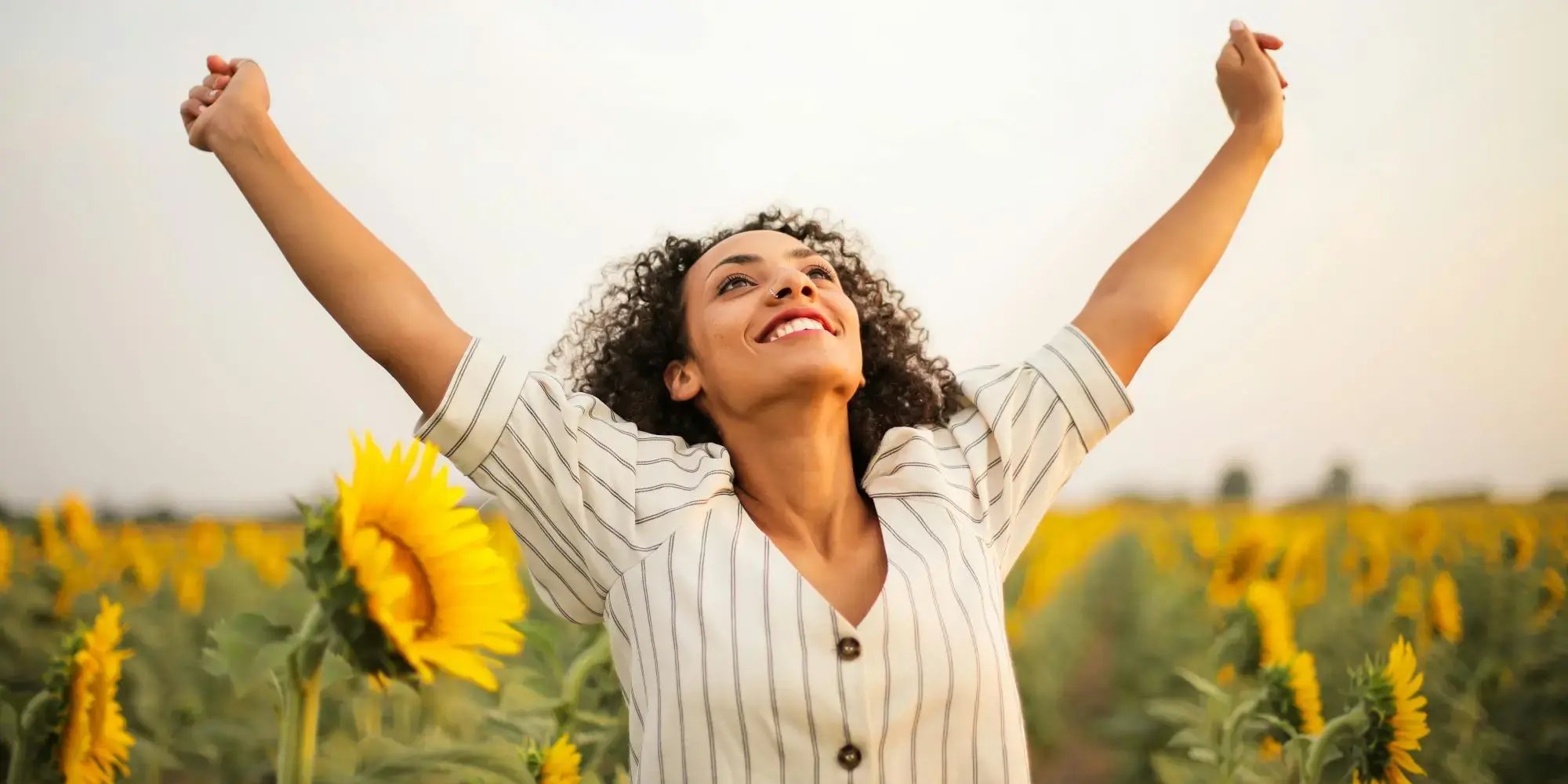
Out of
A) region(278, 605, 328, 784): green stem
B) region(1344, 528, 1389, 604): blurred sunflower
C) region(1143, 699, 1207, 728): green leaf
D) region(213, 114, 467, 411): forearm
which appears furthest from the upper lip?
region(1344, 528, 1389, 604): blurred sunflower

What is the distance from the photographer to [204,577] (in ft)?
3.15

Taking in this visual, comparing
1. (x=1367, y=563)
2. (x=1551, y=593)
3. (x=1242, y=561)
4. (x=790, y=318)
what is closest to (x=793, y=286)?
(x=790, y=318)

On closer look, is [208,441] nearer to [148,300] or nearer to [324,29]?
[148,300]

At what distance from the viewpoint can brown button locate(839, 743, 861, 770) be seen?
69 centimetres

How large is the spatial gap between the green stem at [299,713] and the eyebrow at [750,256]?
14.8 inches

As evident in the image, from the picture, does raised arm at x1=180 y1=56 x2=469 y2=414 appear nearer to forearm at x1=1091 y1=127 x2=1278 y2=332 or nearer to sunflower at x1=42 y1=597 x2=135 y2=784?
sunflower at x1=42 y1=597 x2=135 y2=784

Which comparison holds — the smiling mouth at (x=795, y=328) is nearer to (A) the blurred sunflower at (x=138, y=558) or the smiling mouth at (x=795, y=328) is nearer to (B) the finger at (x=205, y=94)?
(B) the finger at (x=205, y=94)

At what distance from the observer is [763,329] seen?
32.7 inches

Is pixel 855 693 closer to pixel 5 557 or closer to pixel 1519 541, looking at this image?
pixel 5 557

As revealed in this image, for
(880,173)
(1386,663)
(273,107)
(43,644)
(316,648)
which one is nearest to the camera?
(316,648)

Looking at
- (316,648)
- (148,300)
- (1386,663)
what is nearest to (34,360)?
(148,300)

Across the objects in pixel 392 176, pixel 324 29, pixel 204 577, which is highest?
pixel 324 29

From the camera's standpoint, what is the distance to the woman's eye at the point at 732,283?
0.88 meters

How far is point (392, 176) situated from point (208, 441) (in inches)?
11.3
